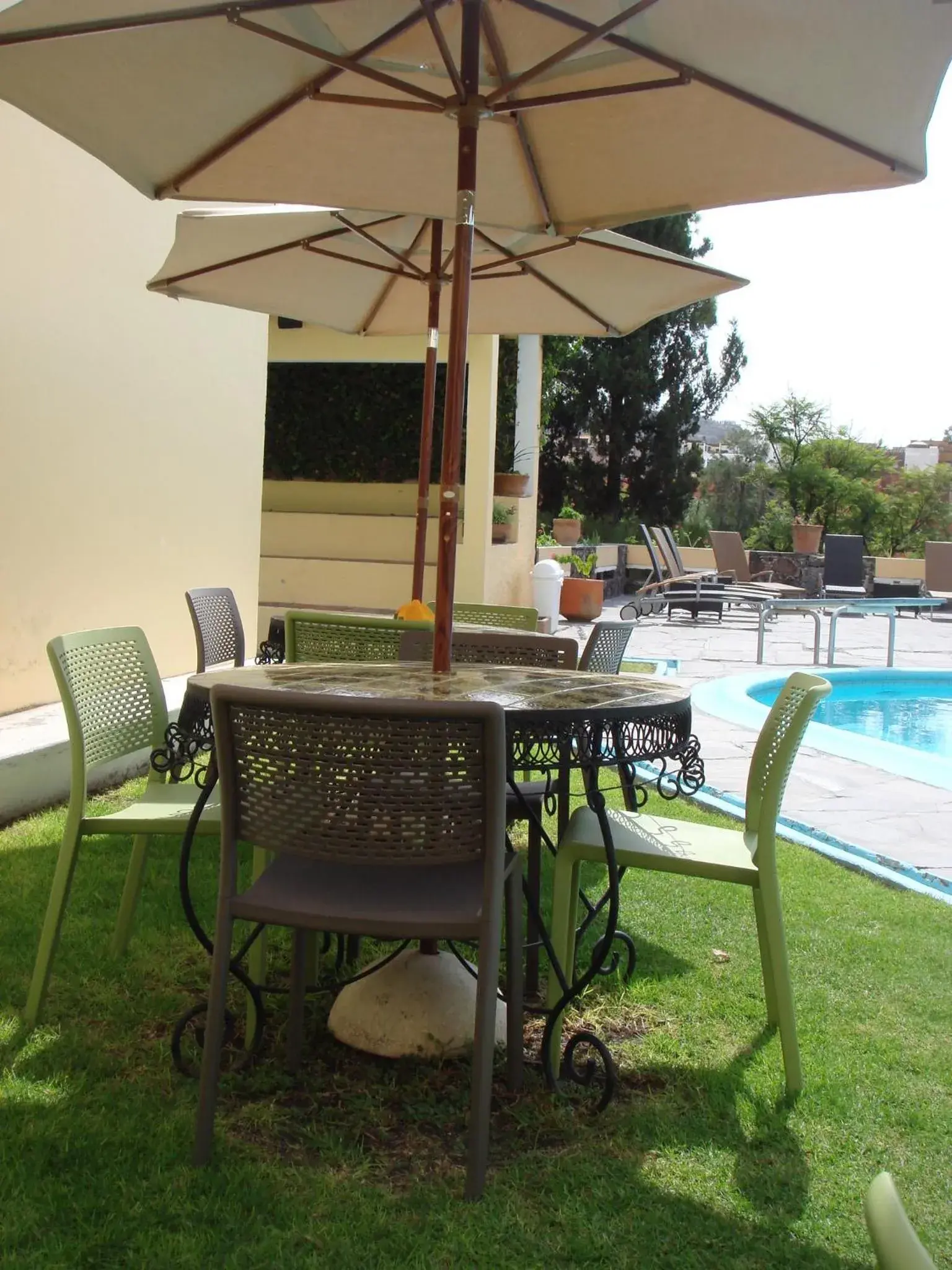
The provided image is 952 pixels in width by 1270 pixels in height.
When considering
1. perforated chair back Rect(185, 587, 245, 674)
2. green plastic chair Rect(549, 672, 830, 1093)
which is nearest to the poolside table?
perforated chair back Rect(185, 587, 245, 674)

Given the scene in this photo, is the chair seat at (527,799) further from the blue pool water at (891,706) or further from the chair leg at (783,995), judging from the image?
the blue pool water at (891,706)

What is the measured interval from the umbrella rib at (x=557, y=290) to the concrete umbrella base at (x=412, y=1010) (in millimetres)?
2820

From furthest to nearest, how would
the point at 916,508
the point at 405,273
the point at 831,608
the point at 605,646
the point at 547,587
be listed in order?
the point at 916,508
the point at 547,587
the point at 831,608
the point at 405,273
the point at 605,646

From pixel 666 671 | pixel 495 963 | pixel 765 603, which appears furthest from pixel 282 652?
pixel 765 603

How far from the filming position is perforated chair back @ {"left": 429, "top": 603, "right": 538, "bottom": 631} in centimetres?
446

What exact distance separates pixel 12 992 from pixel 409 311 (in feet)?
13.0

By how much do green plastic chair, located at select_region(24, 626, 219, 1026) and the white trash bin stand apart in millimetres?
8647

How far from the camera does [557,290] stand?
188 inches

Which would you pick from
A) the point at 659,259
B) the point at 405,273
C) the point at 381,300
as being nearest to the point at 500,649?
the point at 659,259

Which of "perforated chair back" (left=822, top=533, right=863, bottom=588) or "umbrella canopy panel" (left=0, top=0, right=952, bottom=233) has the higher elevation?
"umbrella canopy panel" (left=0, top=0, right=952, bottom=233)

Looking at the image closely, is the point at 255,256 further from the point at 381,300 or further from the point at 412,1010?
the point at 412,1010

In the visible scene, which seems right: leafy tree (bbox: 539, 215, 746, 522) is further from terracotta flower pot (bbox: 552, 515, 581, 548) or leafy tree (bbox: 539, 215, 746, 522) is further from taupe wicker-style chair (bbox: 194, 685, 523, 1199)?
taupe wicker-style chair (bbox: 194, 685, 523, 1199)

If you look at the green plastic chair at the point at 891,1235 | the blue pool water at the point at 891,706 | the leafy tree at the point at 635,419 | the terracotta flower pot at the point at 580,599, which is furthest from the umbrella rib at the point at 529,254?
the leafy tree at the point at 635,419

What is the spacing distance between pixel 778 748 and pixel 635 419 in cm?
2084
